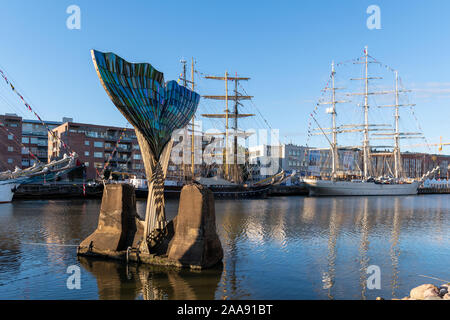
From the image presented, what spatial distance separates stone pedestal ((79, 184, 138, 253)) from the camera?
1695 centimetres

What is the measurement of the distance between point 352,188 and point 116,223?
281 ft

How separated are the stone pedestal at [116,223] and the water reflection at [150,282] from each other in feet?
3.51

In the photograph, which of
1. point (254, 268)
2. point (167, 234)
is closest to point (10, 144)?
point (167, 234)

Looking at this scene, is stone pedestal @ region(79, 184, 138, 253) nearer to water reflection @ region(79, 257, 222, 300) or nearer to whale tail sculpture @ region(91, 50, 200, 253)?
water reflection @ region(79, 257, 222, 300)

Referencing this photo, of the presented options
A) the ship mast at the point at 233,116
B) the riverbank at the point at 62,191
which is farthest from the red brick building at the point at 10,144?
the ship mast at the point at 233,116

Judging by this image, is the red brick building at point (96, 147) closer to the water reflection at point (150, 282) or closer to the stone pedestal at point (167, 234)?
the stone pedestal at point (167, 234)

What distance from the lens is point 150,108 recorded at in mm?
15297

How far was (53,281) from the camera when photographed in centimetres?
1373

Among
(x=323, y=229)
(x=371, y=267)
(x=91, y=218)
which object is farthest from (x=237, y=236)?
(x=91, y=218)

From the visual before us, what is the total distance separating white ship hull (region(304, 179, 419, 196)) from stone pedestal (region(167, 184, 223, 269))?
256ft

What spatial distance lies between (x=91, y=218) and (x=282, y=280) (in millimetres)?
23761

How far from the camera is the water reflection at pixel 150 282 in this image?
12.2 m

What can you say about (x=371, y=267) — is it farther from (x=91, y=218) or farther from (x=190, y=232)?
(x=91, y=218)

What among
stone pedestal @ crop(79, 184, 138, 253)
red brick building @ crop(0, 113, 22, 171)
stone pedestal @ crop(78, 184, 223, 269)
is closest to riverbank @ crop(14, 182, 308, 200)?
red brick building @ crop(0, 113, 22, 171)
